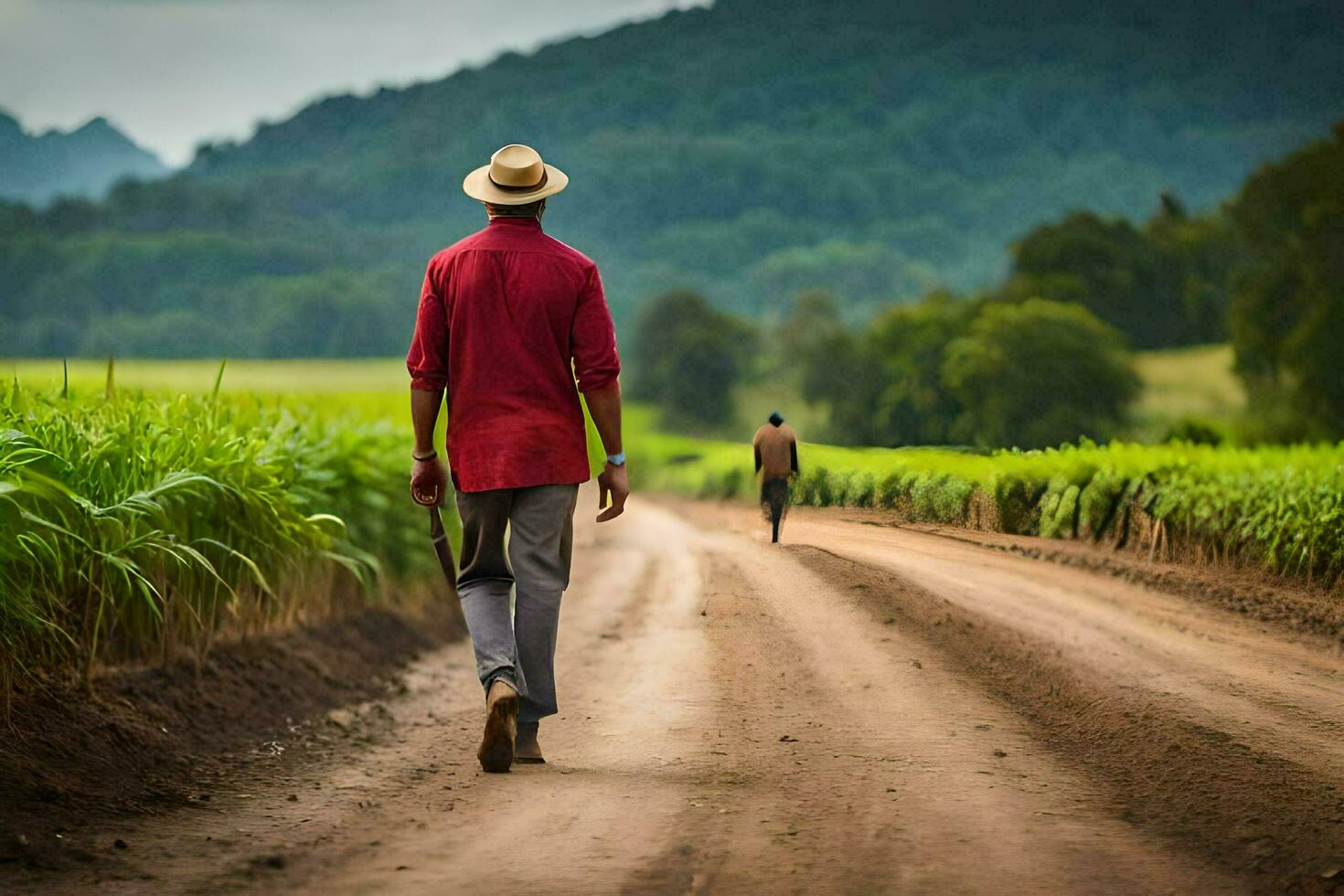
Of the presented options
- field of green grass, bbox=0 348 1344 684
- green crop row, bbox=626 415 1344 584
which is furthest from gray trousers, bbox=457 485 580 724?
green crop row, bbox=626 415 1344 584

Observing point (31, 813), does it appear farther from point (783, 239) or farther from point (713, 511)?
point (783, 239)

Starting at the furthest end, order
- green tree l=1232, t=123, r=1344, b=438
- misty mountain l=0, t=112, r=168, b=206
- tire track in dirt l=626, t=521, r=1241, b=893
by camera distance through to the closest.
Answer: misty mountain l=0, t=112, r=168, b=206 < green tree l=1232, t=123, r=1344, b=438 < tire track in dirt l=626, t=521, r=1241, b=893

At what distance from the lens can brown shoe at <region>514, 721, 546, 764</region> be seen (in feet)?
15.3

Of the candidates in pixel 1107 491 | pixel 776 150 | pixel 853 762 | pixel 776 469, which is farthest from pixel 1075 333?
pixel 776 150

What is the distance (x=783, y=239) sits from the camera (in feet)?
29.2

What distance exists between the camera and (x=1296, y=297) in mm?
5859

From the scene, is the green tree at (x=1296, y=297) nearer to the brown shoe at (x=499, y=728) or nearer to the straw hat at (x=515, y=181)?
the straw hat at (x=515, y=181)

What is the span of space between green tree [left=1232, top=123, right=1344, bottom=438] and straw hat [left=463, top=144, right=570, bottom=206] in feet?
11.3

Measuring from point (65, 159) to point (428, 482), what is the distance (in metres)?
6.09

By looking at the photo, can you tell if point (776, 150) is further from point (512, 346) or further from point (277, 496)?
point (512, 346)

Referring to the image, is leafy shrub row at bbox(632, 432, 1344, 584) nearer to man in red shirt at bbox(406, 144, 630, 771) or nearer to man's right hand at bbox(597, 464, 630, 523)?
man's right hand at bbox(597, 464, 630, 523)

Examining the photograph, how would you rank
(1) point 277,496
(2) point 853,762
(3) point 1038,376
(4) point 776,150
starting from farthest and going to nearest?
1. (4) point 776,150
2. (1) point 277,496
3. (3) point 1038,376
4. (2) point 853,762

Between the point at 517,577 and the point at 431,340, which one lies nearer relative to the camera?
the point at 431,340

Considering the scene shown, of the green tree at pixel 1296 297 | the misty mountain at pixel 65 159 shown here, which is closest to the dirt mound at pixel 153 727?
the misty mountain at pixel 65 159
